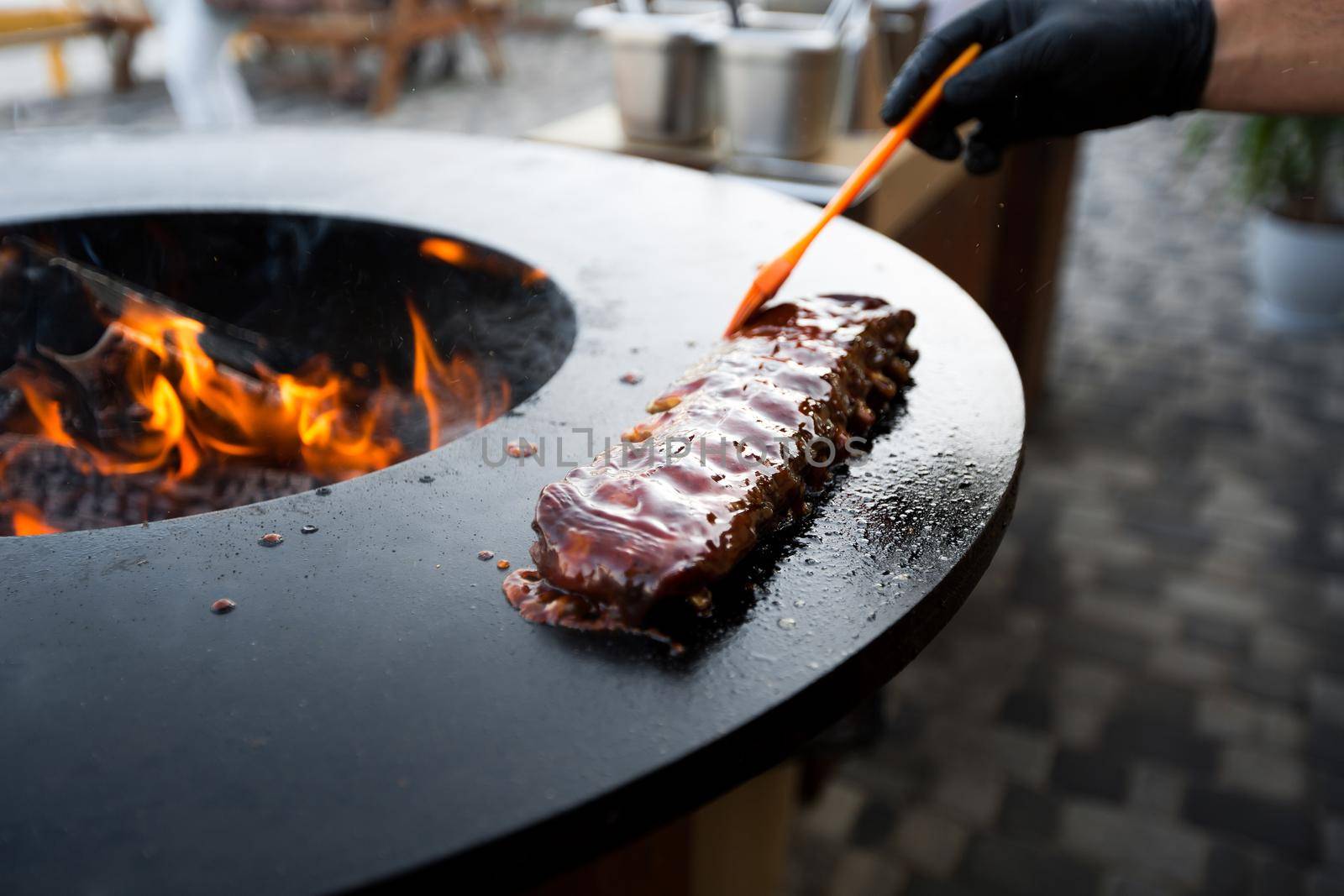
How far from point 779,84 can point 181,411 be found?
162cm

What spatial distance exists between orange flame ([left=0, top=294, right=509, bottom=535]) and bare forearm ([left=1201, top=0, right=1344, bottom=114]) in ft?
3.77

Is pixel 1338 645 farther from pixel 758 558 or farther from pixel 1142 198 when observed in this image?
pixel 1142 198

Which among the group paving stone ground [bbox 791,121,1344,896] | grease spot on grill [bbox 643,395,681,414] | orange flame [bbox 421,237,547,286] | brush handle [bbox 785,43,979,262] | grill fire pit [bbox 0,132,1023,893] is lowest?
paving stone ground [bbox 791,121,1344,896]

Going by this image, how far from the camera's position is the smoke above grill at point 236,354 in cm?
130

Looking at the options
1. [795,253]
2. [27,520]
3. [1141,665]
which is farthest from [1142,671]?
Answer: [27,520]

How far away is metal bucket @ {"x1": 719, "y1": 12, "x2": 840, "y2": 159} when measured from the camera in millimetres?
2346

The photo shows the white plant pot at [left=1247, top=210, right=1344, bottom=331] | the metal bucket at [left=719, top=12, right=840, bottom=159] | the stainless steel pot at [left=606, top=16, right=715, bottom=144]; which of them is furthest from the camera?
the white plant pot at [left=1247, top=210, right=1344, bottom=331]

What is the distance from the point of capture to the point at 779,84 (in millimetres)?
2393

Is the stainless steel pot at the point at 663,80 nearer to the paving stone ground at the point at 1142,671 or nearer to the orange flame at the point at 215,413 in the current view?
the orange flame at the point at 215,413

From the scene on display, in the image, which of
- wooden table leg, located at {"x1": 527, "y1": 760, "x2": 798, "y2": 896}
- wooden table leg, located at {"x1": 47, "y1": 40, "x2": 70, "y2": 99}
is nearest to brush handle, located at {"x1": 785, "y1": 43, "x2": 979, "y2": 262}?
wooden table leg, located at {"x1": 527, "y1": 760, "x2": 798, "y2": 896}

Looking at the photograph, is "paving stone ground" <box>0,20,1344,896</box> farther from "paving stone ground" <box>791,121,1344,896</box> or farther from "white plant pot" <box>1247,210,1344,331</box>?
"white plant pot" <box>1247,210,1344,331</box>

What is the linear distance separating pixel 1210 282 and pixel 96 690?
16.4ft

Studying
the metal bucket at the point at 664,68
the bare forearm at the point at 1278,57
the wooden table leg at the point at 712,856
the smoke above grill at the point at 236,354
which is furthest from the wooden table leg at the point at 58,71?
the bare forearm at the point at 1278,57

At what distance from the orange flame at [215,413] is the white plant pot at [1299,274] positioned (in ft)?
12.9
